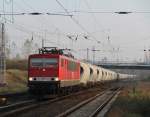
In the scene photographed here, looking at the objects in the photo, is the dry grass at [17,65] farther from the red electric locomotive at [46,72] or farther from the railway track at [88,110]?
the railway track at [88,110]

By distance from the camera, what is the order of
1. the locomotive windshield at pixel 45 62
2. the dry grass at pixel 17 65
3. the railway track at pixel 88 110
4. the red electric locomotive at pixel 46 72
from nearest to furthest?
the railway track at pixel 88 110 < the red electric locomotive at pixel 46 72 < the locomotive windshield at pixel 45 62 < the dry grass at pixel 17 65

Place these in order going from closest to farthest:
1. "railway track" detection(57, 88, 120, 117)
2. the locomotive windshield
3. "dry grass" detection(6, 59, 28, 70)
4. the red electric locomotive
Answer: "railway track" detection(57, 88, 120, 117)
the red electric locomotive
the locomotive windshield
"dry grass" detection(6, 59, 28, 70)

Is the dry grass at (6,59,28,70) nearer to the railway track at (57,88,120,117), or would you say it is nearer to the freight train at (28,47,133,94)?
the freight train at (28,47,133,94)

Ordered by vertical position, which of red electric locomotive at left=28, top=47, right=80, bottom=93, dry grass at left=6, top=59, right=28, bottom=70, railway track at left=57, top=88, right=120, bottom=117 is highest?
dry grass at left=6, top=59, right=28, bottom=70

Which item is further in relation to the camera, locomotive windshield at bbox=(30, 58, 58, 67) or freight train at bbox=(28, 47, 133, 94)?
locomotive windshield at bbox=(30, 58, 58, 67)

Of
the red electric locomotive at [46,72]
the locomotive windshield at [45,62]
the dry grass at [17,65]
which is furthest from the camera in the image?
the dry grass at [17,65]

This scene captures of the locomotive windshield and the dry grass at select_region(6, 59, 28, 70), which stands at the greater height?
the dry grass at select_region(6, 59, 28, 70)

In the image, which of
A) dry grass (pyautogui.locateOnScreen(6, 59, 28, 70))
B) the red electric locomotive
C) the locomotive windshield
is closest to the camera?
the red electric locomotive

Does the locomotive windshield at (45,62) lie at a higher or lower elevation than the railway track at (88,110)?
higher

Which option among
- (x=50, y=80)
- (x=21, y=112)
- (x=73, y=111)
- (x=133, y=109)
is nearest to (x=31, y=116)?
(x=21, y=112)

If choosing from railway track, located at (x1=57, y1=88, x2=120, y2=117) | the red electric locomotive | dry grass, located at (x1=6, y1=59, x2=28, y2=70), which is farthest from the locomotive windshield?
dry grass, located at (x1=6, y1=59, x2=28, y2=70)

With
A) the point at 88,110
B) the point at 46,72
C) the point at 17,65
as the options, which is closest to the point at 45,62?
the point at 46,72

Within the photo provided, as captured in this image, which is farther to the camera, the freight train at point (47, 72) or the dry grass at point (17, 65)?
the dry grass at point (17, 65)

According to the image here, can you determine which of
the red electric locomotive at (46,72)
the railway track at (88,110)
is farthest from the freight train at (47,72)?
the railway track at (88,110)
